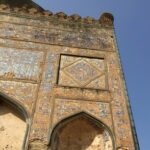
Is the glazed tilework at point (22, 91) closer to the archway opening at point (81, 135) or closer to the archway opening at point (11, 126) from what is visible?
the archway opening at point (11, 126)

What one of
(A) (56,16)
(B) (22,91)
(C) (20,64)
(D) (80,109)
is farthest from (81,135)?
(A) (56,16)

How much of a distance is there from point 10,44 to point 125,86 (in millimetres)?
2775

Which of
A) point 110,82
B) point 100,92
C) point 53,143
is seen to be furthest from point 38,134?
A: point 110,82

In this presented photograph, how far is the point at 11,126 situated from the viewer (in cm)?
490

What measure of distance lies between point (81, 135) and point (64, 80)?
1269 millimetres

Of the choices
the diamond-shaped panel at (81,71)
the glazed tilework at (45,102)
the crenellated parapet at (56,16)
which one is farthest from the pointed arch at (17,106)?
the crenellated parapet at (56,16)

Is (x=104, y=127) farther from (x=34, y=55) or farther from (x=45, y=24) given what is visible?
(x=45, y=24)

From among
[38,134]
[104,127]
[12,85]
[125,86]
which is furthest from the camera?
[125,86]

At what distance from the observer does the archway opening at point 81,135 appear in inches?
187

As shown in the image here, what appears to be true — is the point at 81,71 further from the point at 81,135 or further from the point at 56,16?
the point at 56,16

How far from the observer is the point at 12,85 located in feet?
A: 17.7

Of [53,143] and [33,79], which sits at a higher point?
[33,79]

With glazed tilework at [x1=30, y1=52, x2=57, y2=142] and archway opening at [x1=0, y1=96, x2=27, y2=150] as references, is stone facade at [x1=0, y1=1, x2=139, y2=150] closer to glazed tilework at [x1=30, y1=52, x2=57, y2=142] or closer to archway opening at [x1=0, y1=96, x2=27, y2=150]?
glazed tilework at [x1=30, y1=52, x2=57, y2=142]

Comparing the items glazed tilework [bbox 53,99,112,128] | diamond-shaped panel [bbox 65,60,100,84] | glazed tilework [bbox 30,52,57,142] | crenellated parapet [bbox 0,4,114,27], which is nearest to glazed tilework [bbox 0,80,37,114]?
glazed tilework [bbox 30,52,57,142]
